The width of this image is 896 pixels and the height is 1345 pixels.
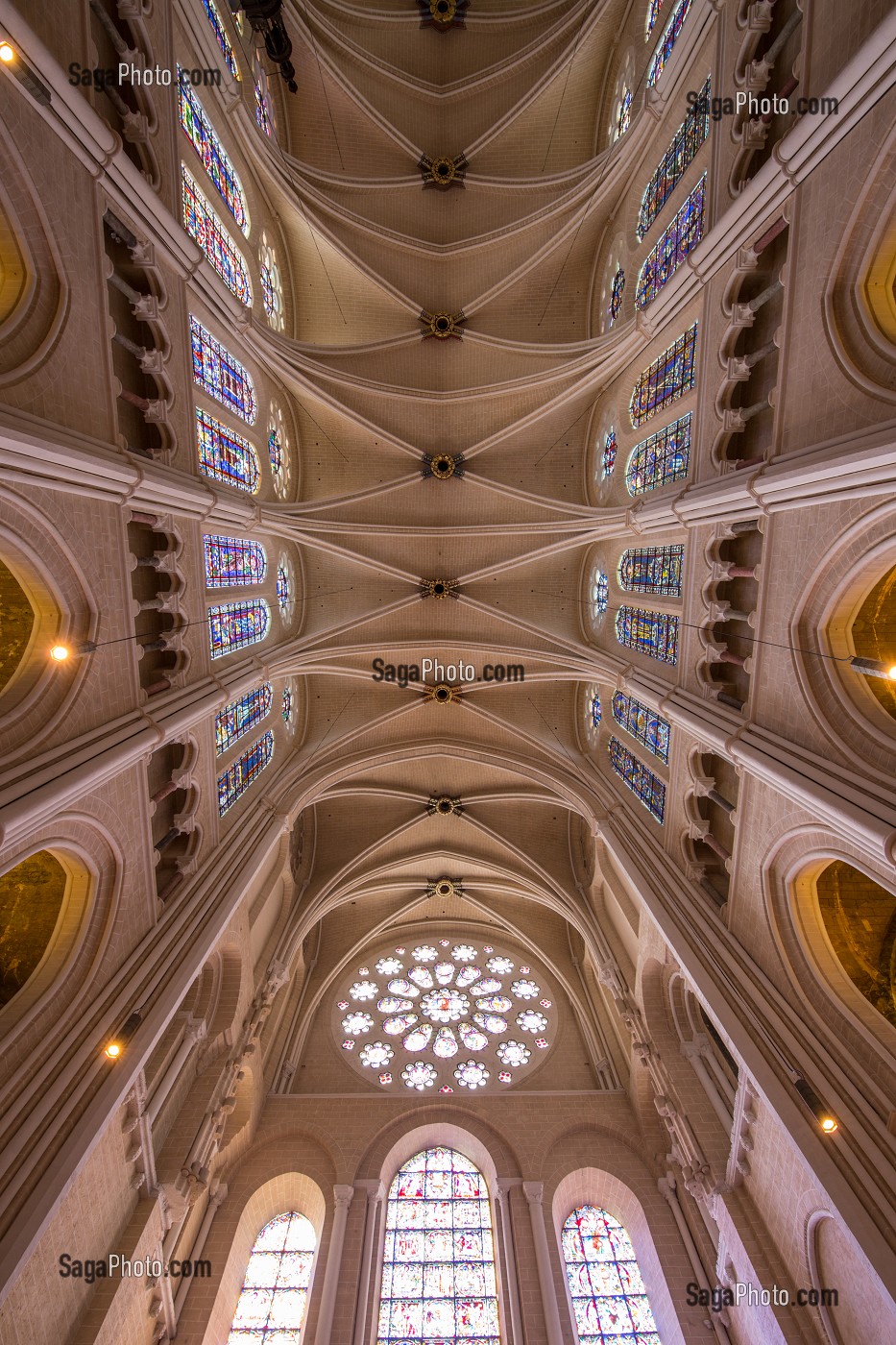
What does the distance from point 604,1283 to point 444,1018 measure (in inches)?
237

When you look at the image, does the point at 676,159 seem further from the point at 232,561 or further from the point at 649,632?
the point at 232,561

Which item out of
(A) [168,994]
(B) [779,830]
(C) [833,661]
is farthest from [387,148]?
(A) [168,994]

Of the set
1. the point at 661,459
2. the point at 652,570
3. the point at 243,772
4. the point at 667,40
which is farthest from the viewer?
the point at 243,772

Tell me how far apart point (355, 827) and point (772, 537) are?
1403 centimetres

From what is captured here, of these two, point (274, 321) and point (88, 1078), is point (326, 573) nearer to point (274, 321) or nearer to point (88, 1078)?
point (274, 321)

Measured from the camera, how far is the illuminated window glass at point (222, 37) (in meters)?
11.0

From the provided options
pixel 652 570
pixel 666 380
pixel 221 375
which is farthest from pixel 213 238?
pixel 652 570

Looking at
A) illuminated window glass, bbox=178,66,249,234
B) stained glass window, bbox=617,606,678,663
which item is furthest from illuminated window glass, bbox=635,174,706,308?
illuminated window glass, bbox=178,66,249,234

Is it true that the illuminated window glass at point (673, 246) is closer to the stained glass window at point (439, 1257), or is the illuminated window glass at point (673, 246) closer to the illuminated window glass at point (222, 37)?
the illuminated window glass at point (222, 37)

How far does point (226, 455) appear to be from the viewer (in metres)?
12.2

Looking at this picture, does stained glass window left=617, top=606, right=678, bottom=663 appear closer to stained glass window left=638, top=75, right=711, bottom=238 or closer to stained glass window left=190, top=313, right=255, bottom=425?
stained glass window left=638, top=75, right=711, bottom=238

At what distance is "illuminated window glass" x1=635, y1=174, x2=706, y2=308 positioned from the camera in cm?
1013

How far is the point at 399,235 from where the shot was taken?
50.1 feet

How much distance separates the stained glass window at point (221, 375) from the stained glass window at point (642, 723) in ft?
32.7
